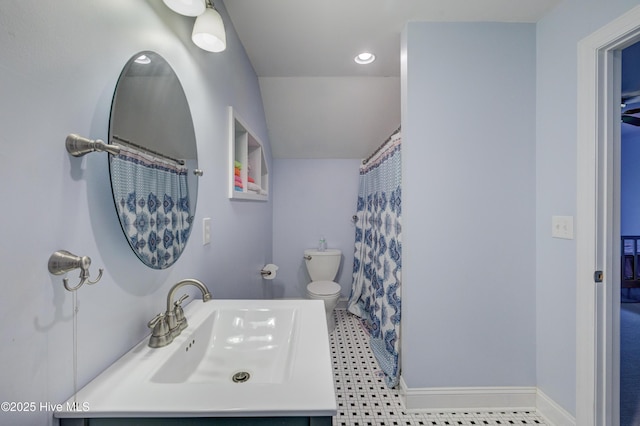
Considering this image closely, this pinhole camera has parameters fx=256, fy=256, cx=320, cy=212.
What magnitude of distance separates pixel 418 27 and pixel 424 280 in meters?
1.45

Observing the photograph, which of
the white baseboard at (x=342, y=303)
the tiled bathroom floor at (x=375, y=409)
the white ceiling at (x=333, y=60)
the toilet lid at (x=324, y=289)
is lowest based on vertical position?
the tiled bathroom floor at (x=375, y=409)

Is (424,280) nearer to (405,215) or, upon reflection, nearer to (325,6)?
(405,215)

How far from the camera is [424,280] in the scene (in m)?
1.47

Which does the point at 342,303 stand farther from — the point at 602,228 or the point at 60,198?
the point at 60,198

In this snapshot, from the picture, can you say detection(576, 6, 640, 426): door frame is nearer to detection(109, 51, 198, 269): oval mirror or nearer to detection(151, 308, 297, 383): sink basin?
detection(151, 308, 297, 383): sink basin

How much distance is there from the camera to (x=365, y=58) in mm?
1898

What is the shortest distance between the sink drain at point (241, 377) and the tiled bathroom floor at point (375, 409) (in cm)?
83

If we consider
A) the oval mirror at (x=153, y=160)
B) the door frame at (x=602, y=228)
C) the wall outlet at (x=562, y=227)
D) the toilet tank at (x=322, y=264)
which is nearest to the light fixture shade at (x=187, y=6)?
the oval mirror at (x=153, y=160)

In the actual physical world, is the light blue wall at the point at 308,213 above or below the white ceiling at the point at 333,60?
below

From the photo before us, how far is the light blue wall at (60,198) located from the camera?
1.49 feet

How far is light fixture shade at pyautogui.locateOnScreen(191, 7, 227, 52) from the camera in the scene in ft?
3.16

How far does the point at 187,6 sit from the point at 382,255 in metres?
1.76

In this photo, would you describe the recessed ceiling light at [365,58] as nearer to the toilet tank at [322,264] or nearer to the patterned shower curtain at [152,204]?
the patterned shower curtain at [152,204]

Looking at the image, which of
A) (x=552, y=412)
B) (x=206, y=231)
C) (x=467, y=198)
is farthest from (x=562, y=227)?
(x=206, y=231)
